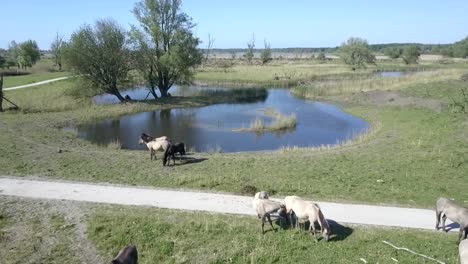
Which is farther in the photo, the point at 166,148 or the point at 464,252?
the point at 166,148

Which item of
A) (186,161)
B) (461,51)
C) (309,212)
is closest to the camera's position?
(309,212)

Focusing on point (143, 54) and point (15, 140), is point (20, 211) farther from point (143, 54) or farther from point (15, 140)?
point (143, 54)

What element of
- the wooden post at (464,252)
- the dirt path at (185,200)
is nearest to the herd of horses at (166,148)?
the dirt path at (185,200)

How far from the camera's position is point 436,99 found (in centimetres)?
Answer: 4534

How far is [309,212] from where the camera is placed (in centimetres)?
1323

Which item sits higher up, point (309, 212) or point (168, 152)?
point (168, 152)

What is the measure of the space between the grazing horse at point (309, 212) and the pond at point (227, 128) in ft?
51.3

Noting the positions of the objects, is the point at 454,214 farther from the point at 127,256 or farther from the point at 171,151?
the point at 171,151

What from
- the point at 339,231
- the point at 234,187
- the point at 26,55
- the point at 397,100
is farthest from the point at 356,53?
the point at 339,231

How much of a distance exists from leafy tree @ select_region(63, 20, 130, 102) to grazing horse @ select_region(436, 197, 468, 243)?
1647 inches

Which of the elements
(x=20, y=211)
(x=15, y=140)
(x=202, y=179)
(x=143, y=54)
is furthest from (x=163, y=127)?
(x=20, y=211)

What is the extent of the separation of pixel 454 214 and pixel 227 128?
26.4m

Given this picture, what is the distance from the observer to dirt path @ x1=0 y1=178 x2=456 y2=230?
14.6 m

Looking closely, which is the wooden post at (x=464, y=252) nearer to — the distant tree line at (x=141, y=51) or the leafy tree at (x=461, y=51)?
the distant tree line at (x=141, y=51)
